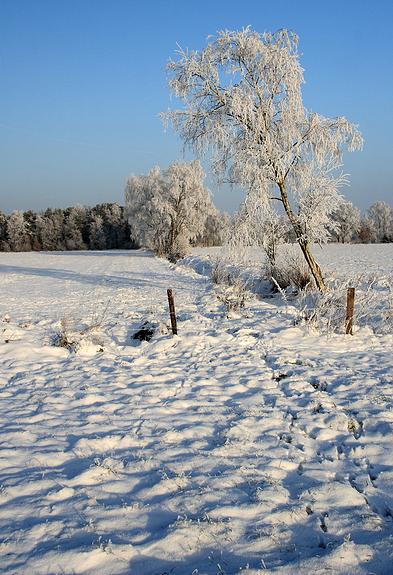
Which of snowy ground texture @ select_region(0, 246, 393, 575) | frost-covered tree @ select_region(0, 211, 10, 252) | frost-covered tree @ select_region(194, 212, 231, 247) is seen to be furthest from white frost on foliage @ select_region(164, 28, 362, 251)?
frost-covered tree @ select_region(0, 211, 10, 252)

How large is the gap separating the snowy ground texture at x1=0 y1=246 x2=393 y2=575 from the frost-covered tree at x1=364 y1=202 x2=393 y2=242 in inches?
3827

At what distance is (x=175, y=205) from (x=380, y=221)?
73.0 metres

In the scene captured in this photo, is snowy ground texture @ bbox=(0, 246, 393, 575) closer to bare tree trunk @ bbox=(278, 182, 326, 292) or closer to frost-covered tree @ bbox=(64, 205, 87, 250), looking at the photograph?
bare tree trunk @ bbox=(278, 182, 326, 292)

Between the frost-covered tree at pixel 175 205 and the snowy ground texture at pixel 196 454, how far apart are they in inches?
1341

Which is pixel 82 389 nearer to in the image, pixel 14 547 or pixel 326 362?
pixel 14 547

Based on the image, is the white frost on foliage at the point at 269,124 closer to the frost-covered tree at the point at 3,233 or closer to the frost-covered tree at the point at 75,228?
the frost-covered tree at the point at 75,228

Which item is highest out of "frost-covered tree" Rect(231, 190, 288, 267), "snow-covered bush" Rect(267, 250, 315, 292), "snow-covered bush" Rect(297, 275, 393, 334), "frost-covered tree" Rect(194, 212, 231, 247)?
"frost-covered tree" Rect(194, 212, 231, 247)

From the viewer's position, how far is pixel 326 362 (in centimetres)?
738

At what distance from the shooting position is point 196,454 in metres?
4.36

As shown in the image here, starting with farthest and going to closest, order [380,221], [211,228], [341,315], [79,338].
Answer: [380,221], [211,228], [341,315], [79,338]

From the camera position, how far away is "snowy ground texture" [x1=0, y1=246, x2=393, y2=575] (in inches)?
117

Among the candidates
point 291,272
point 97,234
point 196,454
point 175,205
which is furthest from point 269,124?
point 97,234

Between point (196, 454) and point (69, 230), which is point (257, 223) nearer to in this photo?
point (196, 454)

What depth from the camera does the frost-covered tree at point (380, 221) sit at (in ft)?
314
